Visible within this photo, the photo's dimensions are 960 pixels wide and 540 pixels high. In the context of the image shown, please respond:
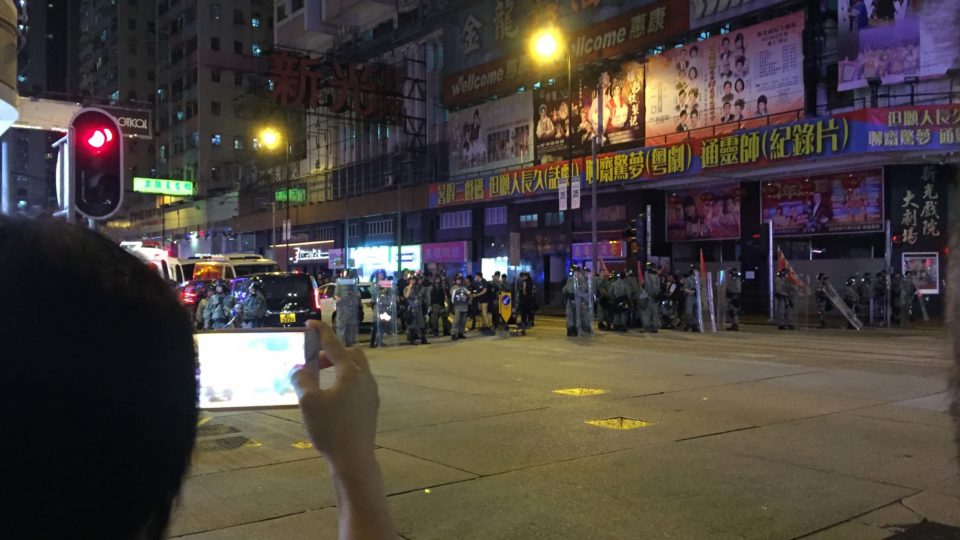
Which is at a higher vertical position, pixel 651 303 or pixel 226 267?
pixel 226 267

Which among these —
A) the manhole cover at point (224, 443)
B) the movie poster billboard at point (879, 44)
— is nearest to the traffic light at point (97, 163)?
the manhole cover at point (224, 443)

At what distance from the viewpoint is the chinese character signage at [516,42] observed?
105ft

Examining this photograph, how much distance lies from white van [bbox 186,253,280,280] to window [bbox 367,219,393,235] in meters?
23.6

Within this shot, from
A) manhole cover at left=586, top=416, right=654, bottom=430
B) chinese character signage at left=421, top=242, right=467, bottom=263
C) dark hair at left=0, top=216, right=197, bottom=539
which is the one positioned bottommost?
manhole cover at left=586, top=416, right=654, bottom=430

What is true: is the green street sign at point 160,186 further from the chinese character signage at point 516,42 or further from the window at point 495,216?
the window at point 495,216

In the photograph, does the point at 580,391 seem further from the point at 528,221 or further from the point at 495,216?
the point at 495,216

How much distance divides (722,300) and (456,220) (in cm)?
2379

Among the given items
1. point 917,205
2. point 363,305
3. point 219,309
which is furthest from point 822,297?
point 219,309

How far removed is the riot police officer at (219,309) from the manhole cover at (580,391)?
8.68 m

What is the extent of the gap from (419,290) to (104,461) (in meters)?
18.1

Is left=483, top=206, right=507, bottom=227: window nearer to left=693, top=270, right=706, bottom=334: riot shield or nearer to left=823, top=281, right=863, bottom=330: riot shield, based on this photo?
left=693, top=270, right=706, bottom=334: riot shield

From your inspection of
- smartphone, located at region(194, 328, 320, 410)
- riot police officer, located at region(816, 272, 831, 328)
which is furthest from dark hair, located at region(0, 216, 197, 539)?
riot police officer, located at region(816, 272, 831, 328)

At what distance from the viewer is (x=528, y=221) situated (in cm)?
3931

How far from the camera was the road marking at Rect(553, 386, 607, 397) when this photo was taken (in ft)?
34.2
